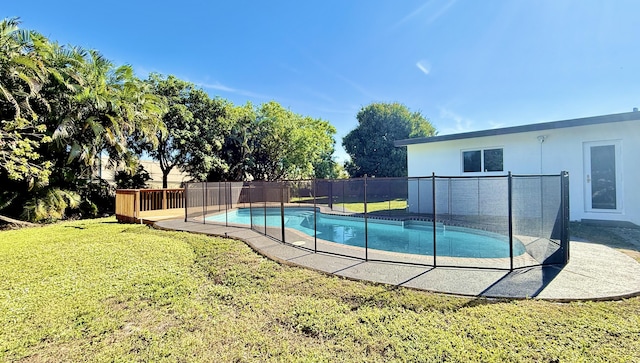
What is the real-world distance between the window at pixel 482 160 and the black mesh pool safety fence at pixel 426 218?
45.7 inches

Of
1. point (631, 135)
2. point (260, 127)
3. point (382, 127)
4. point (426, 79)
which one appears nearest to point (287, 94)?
point (260, 127)

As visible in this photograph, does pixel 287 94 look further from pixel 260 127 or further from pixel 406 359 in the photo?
pixel 406 359

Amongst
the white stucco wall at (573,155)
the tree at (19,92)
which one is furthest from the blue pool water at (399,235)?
the tree at (19,92)

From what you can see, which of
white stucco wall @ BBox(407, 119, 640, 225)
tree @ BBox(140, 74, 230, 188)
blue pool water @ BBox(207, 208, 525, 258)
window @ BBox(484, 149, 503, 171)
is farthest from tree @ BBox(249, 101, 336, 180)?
window @ BBox(484, 149, 503, 171)

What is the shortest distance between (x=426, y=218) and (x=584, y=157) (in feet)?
15.0

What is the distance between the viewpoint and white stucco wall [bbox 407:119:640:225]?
7.11 meters

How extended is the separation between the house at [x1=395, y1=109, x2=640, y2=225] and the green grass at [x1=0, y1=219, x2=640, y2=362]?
613 centimetres

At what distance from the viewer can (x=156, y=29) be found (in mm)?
11750

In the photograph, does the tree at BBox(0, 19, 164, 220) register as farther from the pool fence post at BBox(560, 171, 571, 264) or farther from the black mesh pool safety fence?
the pool fence post at BBox(560, 171, 571, 264)

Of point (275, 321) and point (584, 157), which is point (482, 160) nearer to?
point (584, 157)

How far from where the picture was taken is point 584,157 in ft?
25.2

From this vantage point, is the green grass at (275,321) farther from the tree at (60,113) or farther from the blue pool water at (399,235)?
the tree at (60,113)

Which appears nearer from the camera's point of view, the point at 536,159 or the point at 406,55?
the point at 536,159

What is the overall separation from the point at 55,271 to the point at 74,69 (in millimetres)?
9627
